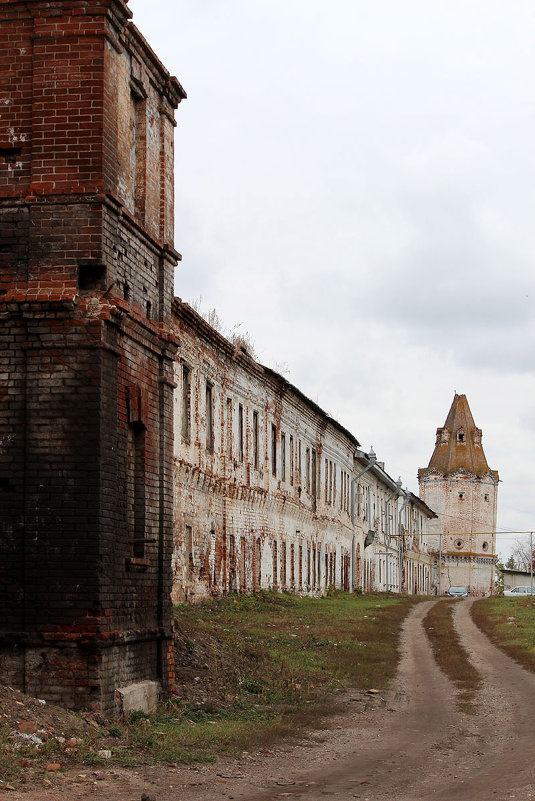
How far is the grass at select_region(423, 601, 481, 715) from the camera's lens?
54.3ft

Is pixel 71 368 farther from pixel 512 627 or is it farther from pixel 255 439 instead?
pixel 255 439

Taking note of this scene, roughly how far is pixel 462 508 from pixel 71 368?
8866 cm

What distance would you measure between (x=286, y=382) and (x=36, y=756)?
29.6m

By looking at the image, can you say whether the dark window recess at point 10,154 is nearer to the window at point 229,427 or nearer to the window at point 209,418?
the window at point 209,418

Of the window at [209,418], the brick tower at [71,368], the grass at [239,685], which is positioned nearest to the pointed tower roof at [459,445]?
the window at [209,418]

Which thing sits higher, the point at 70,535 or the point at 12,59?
the point at 12,59

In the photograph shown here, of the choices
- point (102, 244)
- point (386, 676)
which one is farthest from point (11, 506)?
point (386, 676)

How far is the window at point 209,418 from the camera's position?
31.0 metres

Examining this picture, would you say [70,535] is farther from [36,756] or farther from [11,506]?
[36,756]

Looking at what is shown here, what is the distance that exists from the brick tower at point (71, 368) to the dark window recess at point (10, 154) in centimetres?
1

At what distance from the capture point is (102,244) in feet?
41.3

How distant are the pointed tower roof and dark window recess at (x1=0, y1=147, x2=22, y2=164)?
293 feet

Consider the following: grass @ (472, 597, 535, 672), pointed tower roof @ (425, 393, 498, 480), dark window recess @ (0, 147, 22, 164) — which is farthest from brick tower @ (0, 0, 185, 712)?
pointed tower roof @ (425, 393, 498, 480)

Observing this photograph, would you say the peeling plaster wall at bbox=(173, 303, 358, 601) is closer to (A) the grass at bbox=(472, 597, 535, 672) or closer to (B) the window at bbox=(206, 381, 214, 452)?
(B) the window at bbox=(206, 381, 214, 452)
